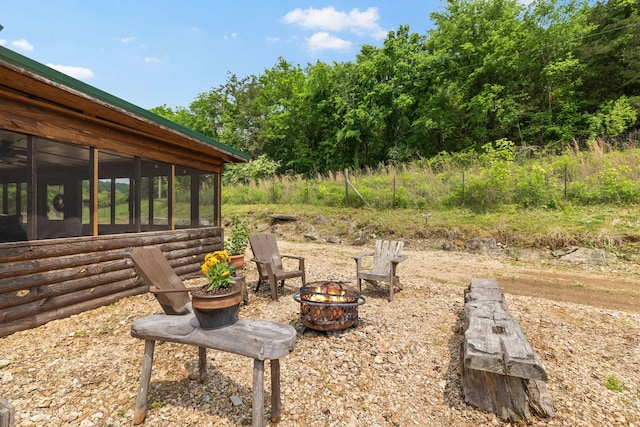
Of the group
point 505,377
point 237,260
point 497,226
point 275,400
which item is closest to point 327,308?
point 275,400

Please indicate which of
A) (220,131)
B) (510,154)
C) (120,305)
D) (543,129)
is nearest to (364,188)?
(510,154)

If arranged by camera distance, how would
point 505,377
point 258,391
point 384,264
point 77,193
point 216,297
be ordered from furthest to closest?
point 384,264 → point 77,193 → point 505,377 → point 216,297 → point 258,391

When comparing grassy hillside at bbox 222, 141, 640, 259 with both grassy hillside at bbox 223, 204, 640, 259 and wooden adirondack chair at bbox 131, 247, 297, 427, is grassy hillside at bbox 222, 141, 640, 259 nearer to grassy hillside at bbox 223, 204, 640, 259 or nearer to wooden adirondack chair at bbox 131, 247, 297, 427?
grassy hillside at bbox 223, 204, 640, 259

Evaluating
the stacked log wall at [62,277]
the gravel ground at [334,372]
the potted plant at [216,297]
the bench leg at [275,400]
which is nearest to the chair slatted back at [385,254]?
the gravel ground at [334,372]

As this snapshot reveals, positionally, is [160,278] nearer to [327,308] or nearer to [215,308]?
[215,308]

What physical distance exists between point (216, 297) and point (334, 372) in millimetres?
1292

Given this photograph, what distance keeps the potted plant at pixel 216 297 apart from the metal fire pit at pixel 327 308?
1262mm

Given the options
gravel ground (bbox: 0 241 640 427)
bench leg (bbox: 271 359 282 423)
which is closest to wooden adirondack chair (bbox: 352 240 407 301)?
gravel ground (bbox: 0 241 640 427)

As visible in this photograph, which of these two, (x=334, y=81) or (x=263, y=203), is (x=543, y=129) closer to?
(x=334, y=81)

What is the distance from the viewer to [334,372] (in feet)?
8.04

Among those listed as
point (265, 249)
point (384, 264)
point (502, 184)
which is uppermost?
point (502, 184)

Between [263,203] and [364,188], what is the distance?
5.71 m

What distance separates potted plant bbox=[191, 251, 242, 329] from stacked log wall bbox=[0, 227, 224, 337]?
0.84 metres

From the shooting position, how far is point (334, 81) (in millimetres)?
21797
